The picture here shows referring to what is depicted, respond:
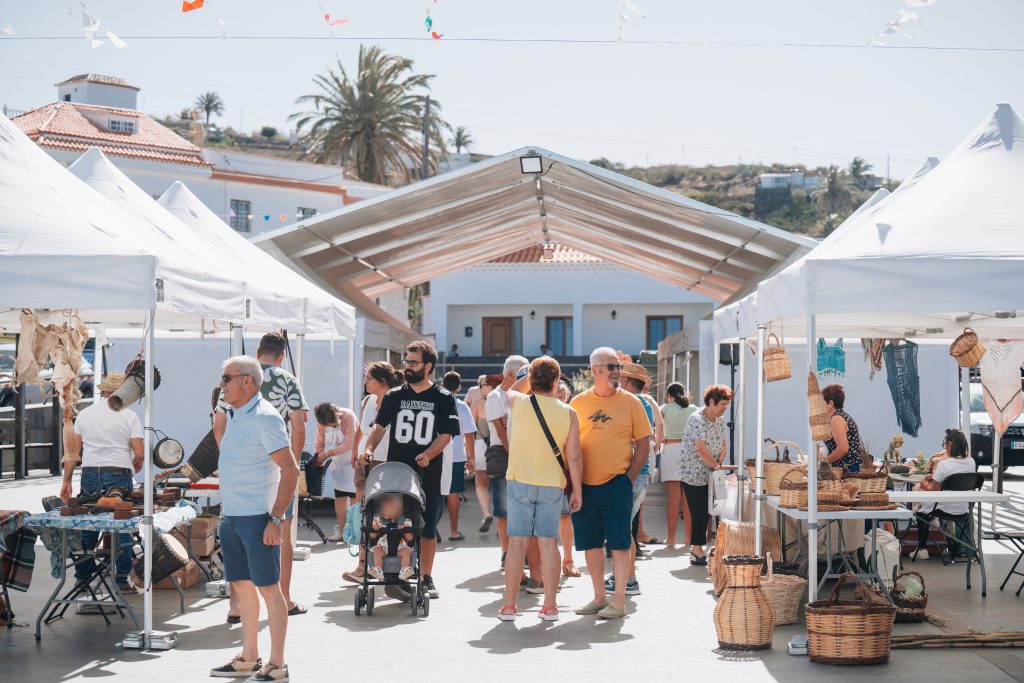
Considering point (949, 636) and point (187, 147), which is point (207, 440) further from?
point (187, 147)

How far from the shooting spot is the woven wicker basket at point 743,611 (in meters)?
7.27

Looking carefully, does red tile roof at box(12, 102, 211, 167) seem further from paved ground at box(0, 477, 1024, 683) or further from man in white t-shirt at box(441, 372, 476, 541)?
paved ground at box(0, 477, 1024, 683)

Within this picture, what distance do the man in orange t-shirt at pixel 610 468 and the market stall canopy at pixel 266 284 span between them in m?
2.88

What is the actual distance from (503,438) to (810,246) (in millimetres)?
7063

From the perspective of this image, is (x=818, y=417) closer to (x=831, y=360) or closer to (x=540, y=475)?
(x=540, y=475)

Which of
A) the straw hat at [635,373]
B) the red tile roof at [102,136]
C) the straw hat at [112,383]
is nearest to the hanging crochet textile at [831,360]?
the straw hat at [635,373]

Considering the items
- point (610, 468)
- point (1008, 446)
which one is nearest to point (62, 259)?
point (610, 468)

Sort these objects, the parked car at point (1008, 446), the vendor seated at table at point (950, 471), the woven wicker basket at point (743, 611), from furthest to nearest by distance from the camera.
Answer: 1. the parked car at point (1008, 446)
2. the vendor seated at table at point (950, 471)
3. the woven wicker basket at point (743, 611)

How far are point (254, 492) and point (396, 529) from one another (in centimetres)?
227

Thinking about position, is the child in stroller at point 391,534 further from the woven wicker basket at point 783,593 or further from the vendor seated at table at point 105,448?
the woven wicker basket at point 783,593

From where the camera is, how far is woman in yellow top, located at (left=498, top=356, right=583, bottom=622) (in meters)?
7.99

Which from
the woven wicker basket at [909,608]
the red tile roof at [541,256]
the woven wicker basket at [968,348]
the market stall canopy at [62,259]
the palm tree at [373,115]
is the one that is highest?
the palm tree at [373,115]

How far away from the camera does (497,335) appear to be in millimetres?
43938

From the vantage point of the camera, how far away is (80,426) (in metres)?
8.74
